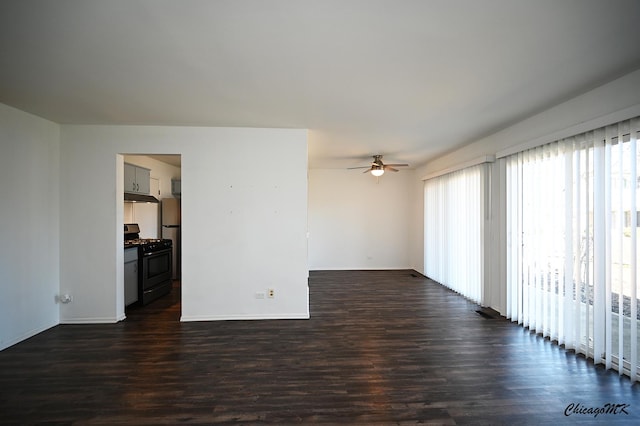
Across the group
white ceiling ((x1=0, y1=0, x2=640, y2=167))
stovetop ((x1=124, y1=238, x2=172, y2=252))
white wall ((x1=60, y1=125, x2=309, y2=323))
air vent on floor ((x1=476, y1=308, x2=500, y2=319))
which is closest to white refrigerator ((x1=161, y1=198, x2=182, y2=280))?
stovetop ((x1=124, y1=238, x2=172, y2=252))

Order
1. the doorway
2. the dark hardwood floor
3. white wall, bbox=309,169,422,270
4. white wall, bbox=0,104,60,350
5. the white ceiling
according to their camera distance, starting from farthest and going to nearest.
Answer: white wall, bbox=309,169,422,270 → the doorway → white wall, bbox=0,104,60,350 → the dark hardwood floor → the white ceiling

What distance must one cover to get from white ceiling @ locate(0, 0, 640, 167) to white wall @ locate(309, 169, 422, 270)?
4235 millimetres

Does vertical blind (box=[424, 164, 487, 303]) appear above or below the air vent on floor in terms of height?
above

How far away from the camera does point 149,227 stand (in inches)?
238

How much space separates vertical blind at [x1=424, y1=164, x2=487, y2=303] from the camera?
4906mm

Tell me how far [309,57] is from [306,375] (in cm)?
272

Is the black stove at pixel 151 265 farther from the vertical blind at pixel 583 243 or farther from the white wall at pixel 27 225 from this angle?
the vertical blind at pixel 583 243

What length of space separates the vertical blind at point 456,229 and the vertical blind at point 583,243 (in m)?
0.95

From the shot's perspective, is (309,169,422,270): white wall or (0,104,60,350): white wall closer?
(0,104,60,350): white wall

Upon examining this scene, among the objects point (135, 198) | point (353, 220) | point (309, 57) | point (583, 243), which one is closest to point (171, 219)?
point (135, 198)

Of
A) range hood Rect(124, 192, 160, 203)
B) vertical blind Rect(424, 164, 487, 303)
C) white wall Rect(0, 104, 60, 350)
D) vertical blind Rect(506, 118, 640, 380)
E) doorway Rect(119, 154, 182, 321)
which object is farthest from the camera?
vertical blind Rect(424, 164, 487, 303)

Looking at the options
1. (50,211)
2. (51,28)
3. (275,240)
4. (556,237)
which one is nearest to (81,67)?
(51,28)

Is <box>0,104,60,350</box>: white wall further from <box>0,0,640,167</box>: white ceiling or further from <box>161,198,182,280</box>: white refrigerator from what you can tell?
<box>161,198,182,280</box>: white refrigerator

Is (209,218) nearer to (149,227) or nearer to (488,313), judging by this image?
(149,227)
